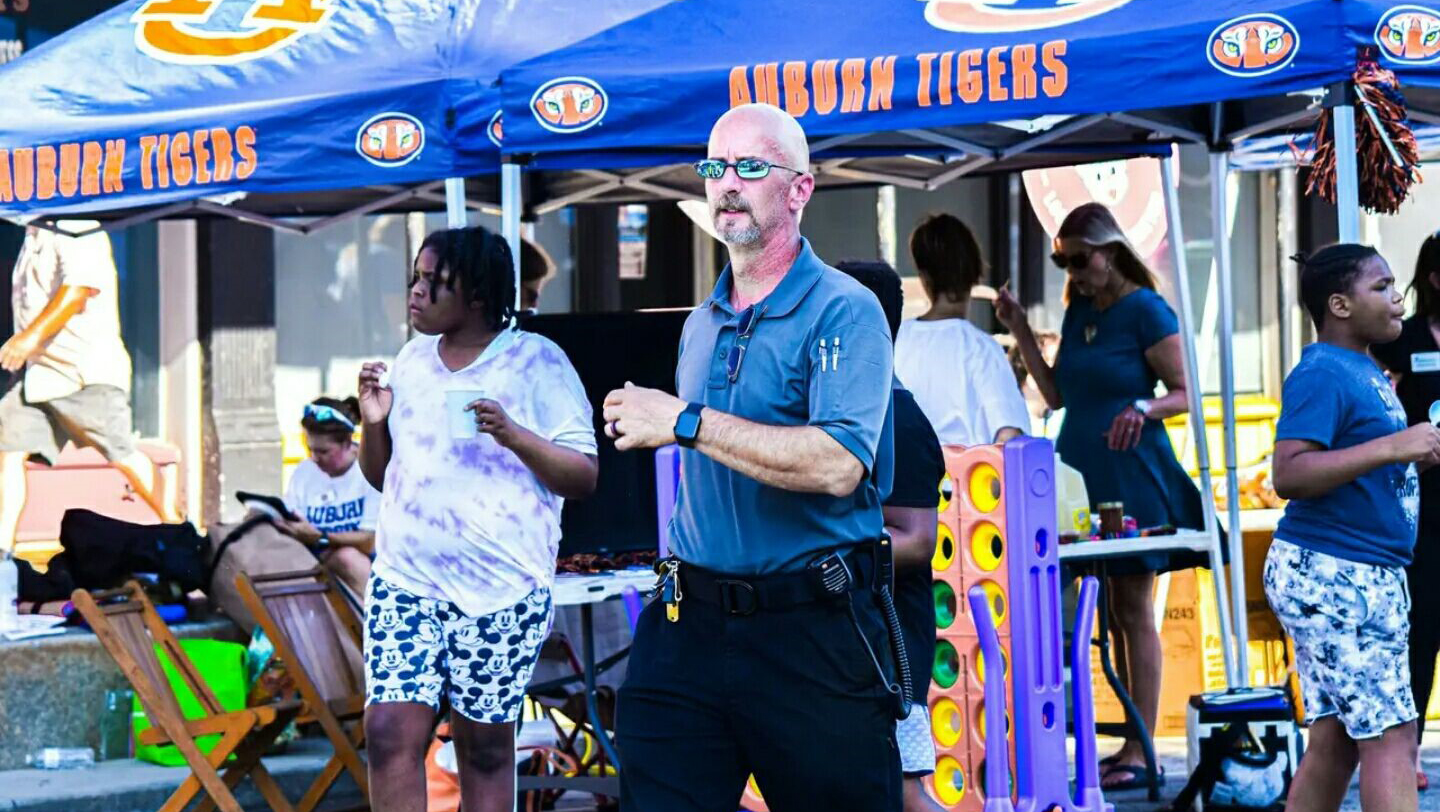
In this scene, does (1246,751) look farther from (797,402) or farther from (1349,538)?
(797,402)

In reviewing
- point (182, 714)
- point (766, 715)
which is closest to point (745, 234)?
point (766, 715)

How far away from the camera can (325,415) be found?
8.72m

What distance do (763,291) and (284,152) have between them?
3309 mm

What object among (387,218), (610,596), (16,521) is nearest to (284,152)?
(610,596)

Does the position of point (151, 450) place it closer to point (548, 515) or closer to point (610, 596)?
point (610, 596)

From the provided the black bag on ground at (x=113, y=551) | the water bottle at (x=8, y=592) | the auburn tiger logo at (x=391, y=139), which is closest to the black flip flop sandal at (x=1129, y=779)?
the auburn tiger logo at (x=391, y=139)

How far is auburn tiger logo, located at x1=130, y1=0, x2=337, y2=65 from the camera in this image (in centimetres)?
779

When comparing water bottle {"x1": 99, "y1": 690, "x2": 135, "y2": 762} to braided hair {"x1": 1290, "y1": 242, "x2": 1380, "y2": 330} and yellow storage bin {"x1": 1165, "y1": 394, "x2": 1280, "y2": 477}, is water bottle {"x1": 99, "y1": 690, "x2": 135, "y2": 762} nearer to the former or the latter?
braided hair {"x1": 1290, "y1": 242, "x2": 1380, "y2": 330}

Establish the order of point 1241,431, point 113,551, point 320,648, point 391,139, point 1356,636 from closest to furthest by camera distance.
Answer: point 1356,636, point 391,139, point 320,648, point 113,551, point 1241,431

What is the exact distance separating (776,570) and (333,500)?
483cm

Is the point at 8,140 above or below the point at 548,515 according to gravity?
above

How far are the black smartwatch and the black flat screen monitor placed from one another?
Result: 3698 millimetres

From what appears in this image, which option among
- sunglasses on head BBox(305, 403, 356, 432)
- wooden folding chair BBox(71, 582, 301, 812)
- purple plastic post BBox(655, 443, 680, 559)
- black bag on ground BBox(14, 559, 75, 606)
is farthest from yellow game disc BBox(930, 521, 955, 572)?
black bag on ground BBox(14, 559, 75, 606)

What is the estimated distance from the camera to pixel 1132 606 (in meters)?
8.08
